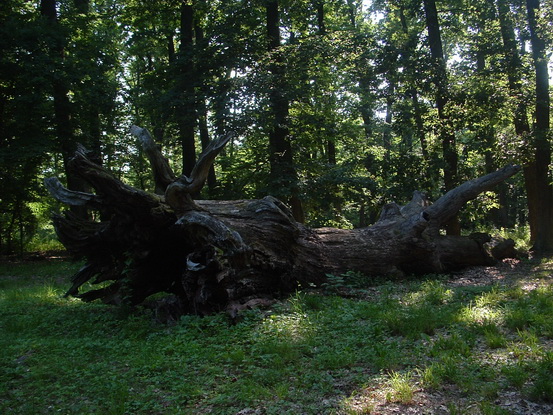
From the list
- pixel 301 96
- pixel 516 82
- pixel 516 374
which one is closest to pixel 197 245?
pixel 516 374

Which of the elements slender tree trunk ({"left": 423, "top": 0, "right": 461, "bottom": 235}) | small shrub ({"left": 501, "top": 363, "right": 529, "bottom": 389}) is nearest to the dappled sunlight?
small shrub ({"left": 501, "top": 363, "right": 529, "bottom": 389})

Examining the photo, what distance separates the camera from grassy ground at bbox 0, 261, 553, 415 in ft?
13.3

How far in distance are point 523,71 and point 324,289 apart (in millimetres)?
8429

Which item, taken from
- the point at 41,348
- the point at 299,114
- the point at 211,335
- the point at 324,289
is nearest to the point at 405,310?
the point at 324,289

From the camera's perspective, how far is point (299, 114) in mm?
15594

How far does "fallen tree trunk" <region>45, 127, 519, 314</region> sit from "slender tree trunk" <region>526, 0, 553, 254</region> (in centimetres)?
457

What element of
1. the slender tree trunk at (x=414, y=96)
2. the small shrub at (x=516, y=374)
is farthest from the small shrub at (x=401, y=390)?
the slender tree trunk at (x=414, y=96)

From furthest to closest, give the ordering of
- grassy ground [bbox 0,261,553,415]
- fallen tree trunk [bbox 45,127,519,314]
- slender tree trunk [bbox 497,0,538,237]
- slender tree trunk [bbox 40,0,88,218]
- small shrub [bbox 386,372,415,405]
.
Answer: slender tree trunk [bbox 40,0,88,218], slender tree trunk [bbox 497,0,538,237], fallen tree trunk [bbox 45,127,519,314], grassy ground [bbox 0,261,553,415], small shrub [bbox 386,372,415,405]

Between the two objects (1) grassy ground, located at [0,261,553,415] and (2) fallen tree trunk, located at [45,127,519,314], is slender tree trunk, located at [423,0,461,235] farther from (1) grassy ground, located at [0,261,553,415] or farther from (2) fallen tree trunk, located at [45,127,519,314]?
(1) grassy ground, located at [0,261,553,415]

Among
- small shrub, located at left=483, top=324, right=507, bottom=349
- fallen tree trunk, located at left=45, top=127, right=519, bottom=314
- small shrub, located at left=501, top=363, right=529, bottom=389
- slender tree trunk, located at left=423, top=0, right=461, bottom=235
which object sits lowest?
small shrub, located at left=501, top=363, right=529, bottom=389

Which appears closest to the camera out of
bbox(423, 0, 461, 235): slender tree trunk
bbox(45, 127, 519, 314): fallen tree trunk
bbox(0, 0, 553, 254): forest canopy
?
bbox(45, 127, 519, 314): fallen tree trunk

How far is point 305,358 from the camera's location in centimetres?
513

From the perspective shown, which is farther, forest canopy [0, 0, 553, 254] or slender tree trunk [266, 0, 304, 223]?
slender tree trunk [266, 0, 304, 223]

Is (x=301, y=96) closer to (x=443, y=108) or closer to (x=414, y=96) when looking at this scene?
(x=414, y=96)
